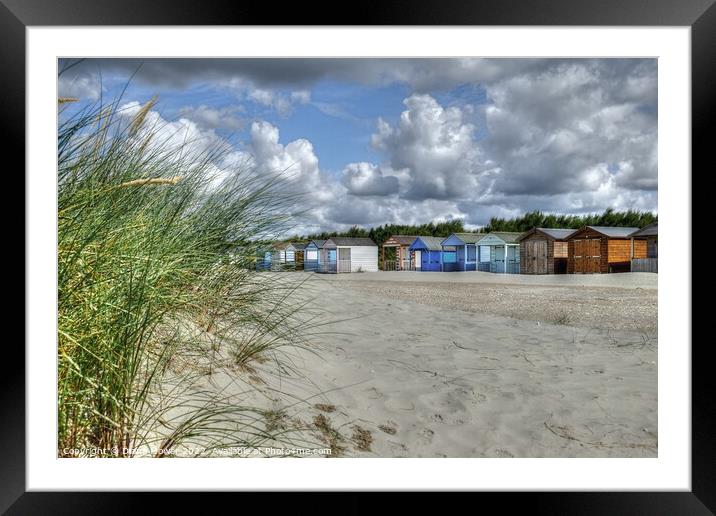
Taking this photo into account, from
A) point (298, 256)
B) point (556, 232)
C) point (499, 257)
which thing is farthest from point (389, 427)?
point (499, 257)

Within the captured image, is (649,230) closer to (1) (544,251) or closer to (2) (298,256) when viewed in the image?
(1) (544,251)

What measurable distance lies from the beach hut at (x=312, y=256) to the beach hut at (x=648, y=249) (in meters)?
2.38

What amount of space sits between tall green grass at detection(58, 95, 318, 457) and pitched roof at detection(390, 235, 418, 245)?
2.00 metres

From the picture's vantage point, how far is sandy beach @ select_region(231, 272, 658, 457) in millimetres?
1681

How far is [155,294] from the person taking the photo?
1.38 metres

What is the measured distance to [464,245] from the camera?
15.4 ft

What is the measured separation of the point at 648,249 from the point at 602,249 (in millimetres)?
852

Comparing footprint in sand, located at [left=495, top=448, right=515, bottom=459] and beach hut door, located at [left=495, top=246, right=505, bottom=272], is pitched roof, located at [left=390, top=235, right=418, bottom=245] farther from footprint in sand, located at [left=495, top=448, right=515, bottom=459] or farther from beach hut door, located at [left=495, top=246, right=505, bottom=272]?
footprint in sand, located at [left=495, top=448, right=515, bottom=459]

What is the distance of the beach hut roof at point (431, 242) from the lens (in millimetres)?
4205

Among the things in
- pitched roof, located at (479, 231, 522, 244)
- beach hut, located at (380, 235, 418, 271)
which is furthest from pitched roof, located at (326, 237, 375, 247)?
pitched roof, located at (479, 231, 522, 244)
